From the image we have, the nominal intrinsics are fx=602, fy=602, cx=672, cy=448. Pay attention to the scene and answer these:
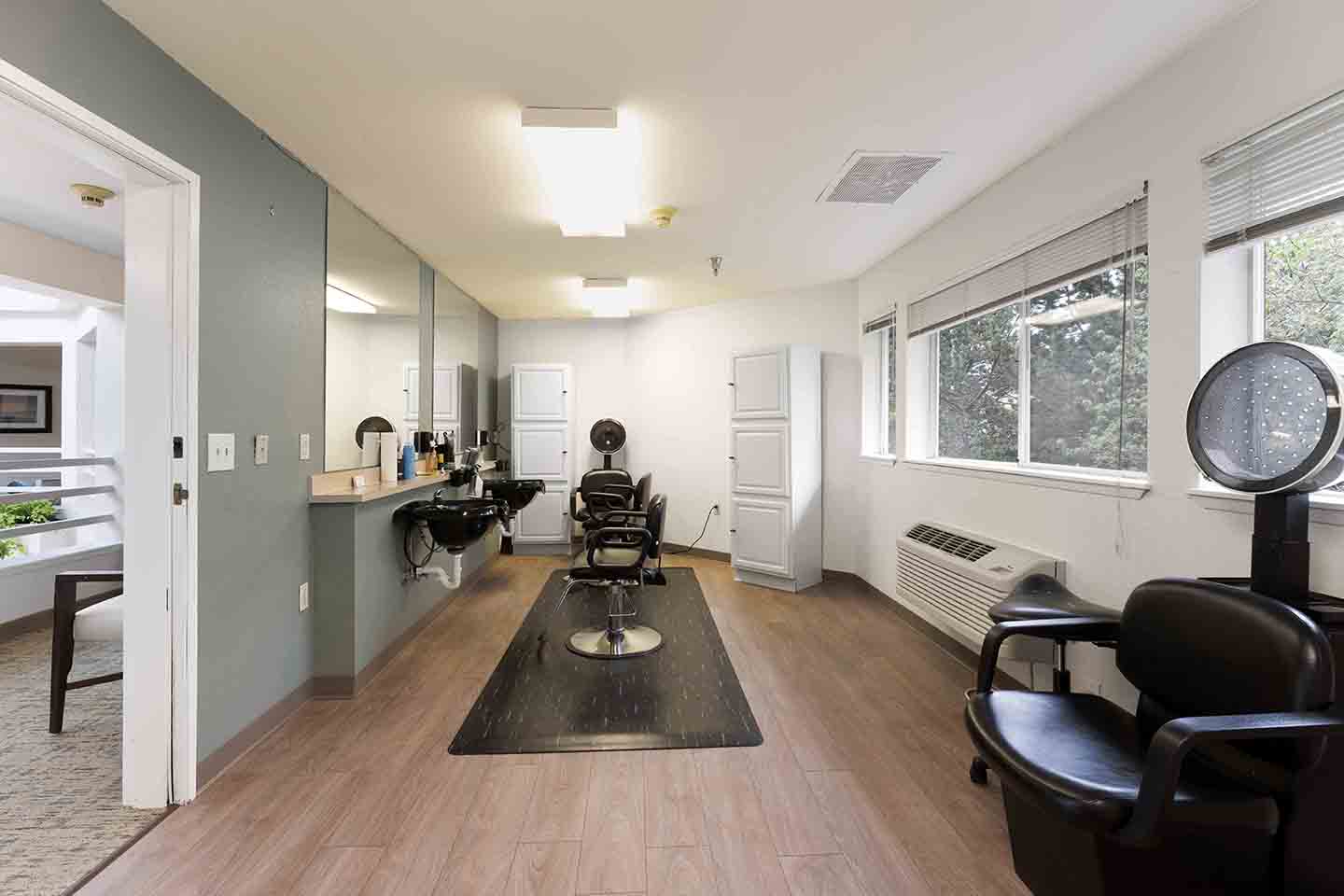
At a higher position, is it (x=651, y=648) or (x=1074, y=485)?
(x=1074, y=485)

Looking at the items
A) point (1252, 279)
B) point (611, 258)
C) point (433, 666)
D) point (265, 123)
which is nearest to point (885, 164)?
point (1252, 279)

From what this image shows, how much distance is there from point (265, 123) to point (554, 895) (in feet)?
9.61

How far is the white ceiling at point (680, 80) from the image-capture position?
5.92 ft

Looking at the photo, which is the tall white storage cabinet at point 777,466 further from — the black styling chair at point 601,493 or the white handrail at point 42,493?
the white handrail at point 42,493

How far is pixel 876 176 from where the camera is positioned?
292cm

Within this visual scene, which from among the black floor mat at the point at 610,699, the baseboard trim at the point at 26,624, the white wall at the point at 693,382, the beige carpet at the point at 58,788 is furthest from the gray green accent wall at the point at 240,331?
the white wall at the point at 693,382

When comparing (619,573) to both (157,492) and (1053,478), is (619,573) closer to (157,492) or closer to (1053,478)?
(157,492)

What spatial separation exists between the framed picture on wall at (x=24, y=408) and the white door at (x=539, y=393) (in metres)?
4.90

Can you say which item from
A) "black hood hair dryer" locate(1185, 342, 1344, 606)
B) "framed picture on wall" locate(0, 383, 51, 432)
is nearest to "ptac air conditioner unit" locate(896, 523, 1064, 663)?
"black hood hair dryer" locate(1185, 342, 1344, 606)

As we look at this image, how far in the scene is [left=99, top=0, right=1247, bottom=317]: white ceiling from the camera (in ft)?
5.92

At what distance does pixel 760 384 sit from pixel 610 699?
9.50ft

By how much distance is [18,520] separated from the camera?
3889 millimetres

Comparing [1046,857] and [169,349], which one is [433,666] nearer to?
[169,349]

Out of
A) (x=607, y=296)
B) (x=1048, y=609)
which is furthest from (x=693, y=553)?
(x=1048, y=609)
